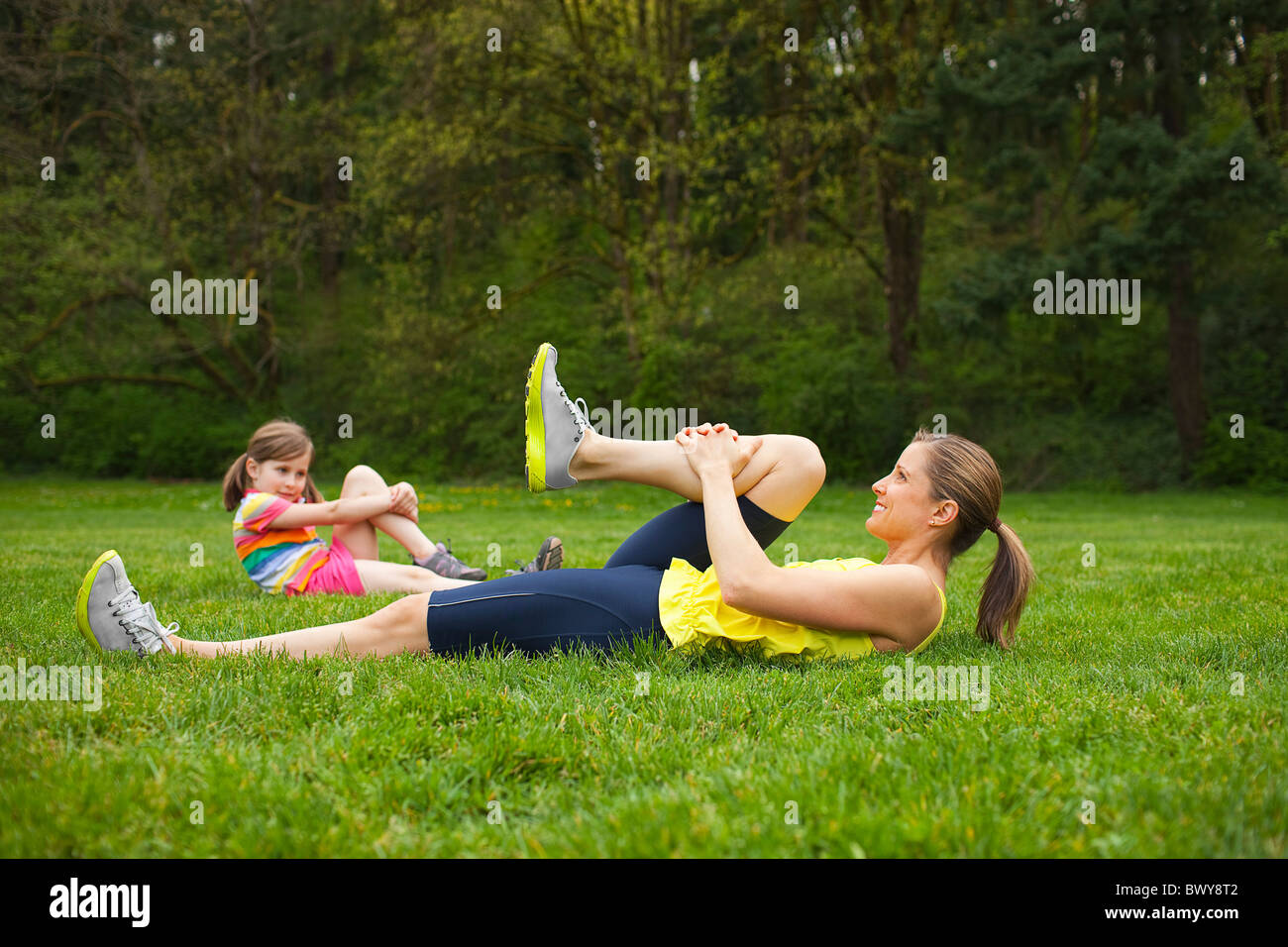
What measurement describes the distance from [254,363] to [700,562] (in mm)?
27549

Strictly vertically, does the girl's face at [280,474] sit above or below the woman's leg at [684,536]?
above

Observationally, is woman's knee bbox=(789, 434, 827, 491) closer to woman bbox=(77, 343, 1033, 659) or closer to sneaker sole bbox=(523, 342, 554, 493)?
woman bbox=(77, 343, 1033, 659)

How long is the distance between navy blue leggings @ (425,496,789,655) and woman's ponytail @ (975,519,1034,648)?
2.88 feet

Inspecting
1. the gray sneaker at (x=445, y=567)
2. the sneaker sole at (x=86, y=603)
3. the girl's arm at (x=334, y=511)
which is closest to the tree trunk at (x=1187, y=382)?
the gray sneaker at (x=445, y=567)

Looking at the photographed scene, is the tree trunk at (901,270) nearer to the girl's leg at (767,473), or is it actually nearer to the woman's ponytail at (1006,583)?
the woman's ponytail at (1006,583)

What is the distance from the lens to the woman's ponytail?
3559 millimetres

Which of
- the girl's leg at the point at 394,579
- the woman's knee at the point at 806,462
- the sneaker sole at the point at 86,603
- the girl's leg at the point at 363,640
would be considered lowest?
the girl's leg at the point at 394,579

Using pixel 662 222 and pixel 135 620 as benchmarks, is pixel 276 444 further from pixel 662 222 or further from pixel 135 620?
pixel 662 222

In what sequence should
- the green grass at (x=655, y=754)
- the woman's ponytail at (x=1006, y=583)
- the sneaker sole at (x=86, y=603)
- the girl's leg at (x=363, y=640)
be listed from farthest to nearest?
the woman's ponytail at (x=1006, y=583)
the girl's leg at (x=363, y=640)
the sneaker sole at (x=86, y=603)
the green grass at (x=655, y=754)

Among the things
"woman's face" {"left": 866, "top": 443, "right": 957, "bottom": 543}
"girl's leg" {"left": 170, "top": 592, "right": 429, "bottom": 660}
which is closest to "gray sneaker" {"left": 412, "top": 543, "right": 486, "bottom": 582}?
"girl's leg" {"left": 170, "top": 592, "right": 429, "bottom": 660}

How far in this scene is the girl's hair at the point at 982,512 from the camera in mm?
3430

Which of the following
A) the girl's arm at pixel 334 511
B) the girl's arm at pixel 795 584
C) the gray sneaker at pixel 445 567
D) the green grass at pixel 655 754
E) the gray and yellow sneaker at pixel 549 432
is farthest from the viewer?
Result: the gray sneaker at pixel 445 567

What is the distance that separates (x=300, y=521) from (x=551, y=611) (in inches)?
97.2

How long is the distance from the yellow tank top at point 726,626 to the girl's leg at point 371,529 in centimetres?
269
